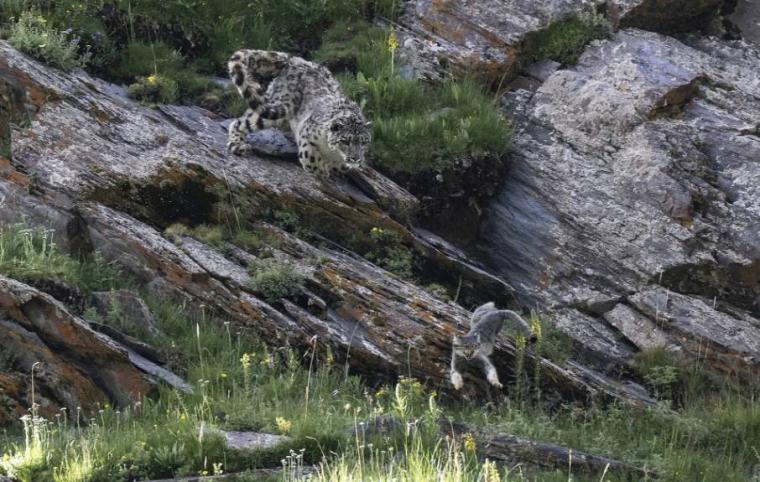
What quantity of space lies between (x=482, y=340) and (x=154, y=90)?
23.4 feet

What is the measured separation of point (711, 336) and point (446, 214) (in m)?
4.31

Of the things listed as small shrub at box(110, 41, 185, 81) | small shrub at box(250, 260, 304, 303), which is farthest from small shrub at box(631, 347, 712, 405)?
small shrub at box(110, 41, 185, 81)

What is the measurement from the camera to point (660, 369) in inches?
592

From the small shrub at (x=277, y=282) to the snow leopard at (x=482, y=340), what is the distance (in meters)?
2.14

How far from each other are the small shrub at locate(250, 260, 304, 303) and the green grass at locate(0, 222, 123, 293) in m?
1.72

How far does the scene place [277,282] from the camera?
14656 mm

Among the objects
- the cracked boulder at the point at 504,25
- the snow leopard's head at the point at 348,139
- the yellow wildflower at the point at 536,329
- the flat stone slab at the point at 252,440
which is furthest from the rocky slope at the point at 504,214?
the flat stone slab at the point at 252,440

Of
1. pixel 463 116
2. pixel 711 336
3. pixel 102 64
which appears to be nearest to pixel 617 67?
pixel 463 116

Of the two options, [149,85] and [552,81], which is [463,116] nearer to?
[552,81]

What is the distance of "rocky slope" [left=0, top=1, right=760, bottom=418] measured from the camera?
14727 mm

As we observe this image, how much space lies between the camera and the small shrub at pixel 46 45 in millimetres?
17312

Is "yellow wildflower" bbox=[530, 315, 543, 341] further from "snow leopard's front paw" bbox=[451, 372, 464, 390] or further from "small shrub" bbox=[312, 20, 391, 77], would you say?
"small shrub" bbox=[312, 20, 391, 77]

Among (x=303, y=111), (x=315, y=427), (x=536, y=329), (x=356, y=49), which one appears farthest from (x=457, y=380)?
(x=356, y=49)

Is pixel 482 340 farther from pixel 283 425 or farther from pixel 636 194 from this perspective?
pixel 636 194
